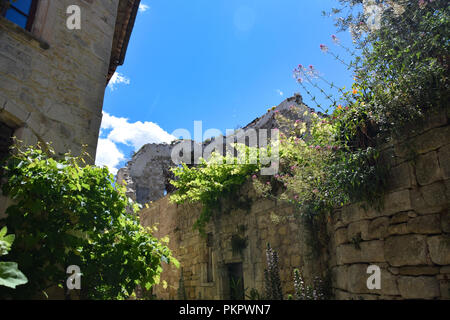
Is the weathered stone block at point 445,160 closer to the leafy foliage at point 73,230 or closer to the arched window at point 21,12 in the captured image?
the leafy foliage at point 73,230

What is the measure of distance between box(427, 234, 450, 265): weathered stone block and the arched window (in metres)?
5.57

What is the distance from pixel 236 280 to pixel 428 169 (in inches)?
179

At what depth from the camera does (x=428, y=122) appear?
2.80 metres

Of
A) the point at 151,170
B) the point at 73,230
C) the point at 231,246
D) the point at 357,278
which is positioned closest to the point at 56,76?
the point at 73,230

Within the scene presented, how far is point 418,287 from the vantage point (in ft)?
8.76

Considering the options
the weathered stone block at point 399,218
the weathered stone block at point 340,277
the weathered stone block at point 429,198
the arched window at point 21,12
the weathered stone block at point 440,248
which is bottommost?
the weathered stone block at point 340,277

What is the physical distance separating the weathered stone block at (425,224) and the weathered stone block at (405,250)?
6 cm

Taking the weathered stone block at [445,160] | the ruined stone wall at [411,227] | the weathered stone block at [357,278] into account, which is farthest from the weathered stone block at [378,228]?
the weathered stone block at [445,160]

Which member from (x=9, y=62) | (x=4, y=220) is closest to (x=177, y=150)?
(x=9, y=62)

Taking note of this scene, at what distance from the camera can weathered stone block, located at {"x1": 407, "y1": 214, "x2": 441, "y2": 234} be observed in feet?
8.65

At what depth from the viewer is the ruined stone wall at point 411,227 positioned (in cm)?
261

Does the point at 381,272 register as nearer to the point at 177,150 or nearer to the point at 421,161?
the point at 421,161

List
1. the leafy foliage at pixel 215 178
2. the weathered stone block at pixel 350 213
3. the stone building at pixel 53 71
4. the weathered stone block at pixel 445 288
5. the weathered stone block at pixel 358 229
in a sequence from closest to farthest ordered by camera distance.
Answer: the weathered stone block at pixel 445 288 < the weathered stone block at pixel 358 229 < the weathered stone block at pixel 350 213 < the stone building at pixel 53 71 < the leafy foliage at pixel 215 178

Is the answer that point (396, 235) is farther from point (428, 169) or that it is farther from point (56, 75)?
point (56, 75)
